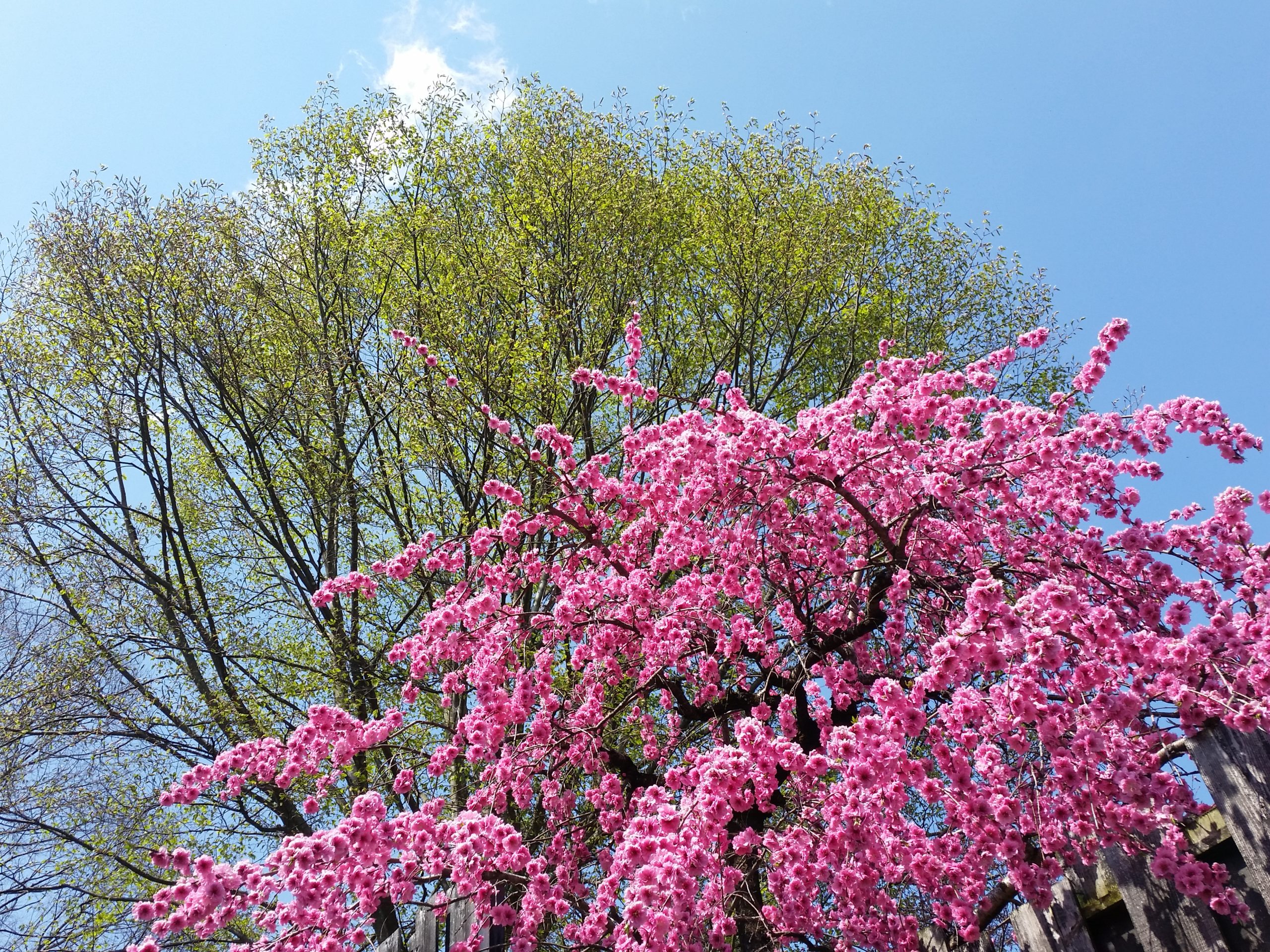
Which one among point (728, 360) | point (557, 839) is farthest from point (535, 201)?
point (557, 839)

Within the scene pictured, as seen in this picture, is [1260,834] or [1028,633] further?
[1028,633]

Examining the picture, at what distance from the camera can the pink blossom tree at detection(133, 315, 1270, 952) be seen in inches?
149

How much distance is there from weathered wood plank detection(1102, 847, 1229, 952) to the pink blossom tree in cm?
11

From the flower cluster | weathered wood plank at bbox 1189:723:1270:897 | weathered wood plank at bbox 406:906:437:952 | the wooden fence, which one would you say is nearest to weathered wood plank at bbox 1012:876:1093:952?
the wooden fence

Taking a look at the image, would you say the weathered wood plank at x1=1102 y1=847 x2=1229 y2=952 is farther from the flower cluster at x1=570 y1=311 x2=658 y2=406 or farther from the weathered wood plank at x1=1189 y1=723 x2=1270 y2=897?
the flower cluster at x1=570 y1=311 x2=658 y2=406

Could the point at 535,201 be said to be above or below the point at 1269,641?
above

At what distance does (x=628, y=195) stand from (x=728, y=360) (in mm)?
2833

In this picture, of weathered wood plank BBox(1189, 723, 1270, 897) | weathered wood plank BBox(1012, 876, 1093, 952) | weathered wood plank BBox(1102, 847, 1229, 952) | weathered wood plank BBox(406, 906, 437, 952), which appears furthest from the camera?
weathered wood plank BBox(406, 906, 437, 952)

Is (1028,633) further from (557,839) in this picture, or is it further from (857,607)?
(557,839)

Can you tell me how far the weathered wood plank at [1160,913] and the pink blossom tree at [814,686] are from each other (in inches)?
4.4

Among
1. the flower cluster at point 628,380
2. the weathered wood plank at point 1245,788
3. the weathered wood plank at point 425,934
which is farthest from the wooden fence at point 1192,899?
the flower cluster at point 628,380

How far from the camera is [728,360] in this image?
1138 centimetres

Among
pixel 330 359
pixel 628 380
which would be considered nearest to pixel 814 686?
pixel 628 380

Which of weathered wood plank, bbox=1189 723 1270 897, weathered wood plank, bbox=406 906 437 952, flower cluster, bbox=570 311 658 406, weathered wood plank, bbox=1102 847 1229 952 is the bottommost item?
weathered wood plank, bbox=1102 847 1229 952
